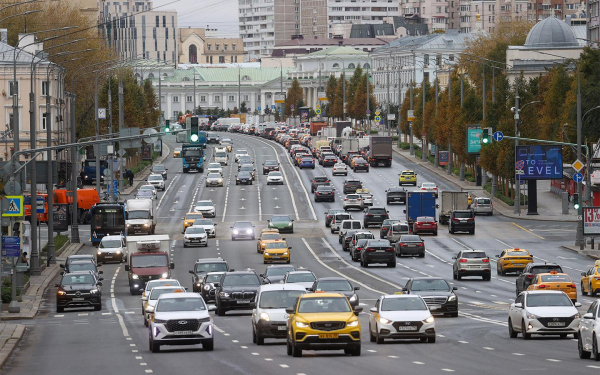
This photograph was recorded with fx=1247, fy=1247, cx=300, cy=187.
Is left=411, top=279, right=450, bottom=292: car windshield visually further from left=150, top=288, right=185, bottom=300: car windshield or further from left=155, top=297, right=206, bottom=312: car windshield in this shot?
left=155, top=297, right=206, bottom=312: car windshield

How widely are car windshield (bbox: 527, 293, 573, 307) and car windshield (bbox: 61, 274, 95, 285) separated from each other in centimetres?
2044

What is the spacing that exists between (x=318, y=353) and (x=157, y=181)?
84963 mm

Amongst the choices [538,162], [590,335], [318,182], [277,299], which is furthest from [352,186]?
[590,335]

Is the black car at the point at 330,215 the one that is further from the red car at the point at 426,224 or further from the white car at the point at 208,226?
the white car at the point at 208,226

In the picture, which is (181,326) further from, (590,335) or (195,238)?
(195,238)

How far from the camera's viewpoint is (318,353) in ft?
95.2

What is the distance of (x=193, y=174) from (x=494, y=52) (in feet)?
152

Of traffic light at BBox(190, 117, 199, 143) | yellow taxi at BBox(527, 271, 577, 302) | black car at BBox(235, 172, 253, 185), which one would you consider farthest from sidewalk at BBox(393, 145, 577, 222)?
yellow taxi at BBox(527, 271, 577, 302)

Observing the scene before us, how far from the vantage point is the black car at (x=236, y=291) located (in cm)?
4144

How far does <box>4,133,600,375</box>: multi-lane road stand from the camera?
→ 87.0 ft

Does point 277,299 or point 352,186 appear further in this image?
point 352,186

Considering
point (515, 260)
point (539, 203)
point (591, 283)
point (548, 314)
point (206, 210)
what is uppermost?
point (548, 314)

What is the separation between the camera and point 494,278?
57688 millimetres

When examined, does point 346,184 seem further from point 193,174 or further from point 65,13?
point 65,13
